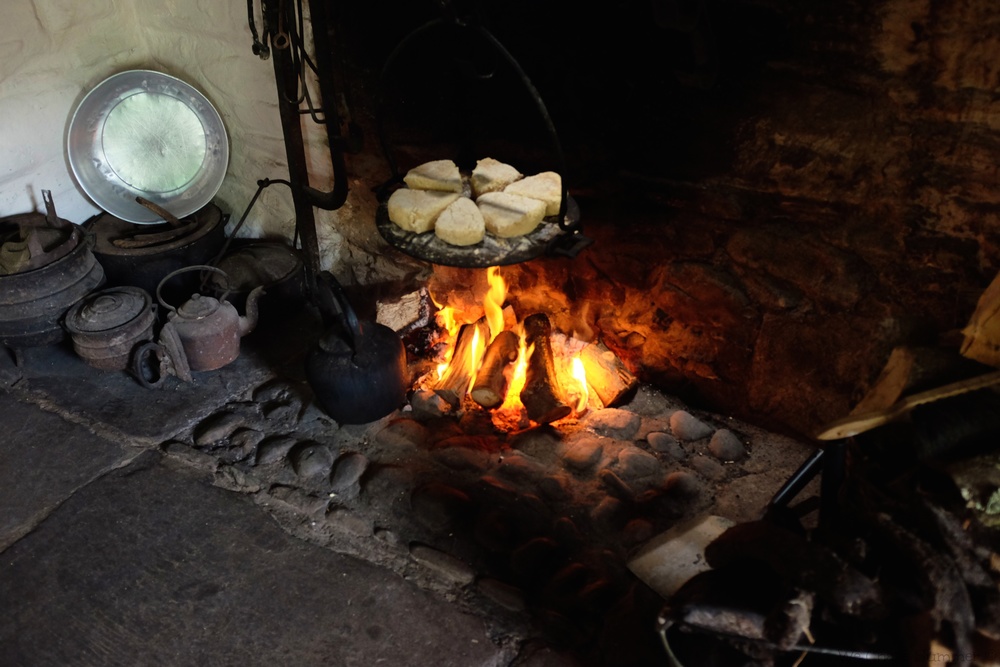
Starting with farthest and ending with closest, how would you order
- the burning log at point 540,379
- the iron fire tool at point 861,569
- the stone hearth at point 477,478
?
the burning log at point 540,379
the stone hearth at point 477,478
the iron fire tool at point 861,569

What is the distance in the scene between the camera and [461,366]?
3.10 metres

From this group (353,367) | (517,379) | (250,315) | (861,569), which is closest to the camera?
(861,569)

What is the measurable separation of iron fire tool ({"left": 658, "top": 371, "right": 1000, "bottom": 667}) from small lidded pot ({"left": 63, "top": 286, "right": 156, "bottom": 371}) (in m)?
2.38

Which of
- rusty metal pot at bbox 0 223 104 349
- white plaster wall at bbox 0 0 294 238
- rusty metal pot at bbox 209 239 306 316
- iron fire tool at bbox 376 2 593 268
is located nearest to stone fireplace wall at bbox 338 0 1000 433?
iron fire tool at bbox 376 2 593 268

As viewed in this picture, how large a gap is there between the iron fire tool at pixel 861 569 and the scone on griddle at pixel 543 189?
3.04 ft

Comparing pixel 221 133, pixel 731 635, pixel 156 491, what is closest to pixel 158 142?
pixel 221 133

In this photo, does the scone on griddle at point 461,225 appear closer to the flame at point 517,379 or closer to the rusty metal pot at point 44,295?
the flame at point 517,379

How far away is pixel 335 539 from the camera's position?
2.54 metres

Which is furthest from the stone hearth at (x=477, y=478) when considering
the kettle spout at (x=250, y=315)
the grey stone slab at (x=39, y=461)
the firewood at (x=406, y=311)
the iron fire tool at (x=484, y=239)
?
the iron fire tool at (x=484, y=239)

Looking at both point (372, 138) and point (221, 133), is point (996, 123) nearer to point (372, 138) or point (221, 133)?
point (372, 138)

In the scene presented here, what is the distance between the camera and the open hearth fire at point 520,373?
9.66ft

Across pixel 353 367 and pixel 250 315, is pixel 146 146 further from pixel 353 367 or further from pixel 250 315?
pixel 353 367

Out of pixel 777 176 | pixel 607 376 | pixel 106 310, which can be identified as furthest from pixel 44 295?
pixel 777 176

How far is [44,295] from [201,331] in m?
0.64
